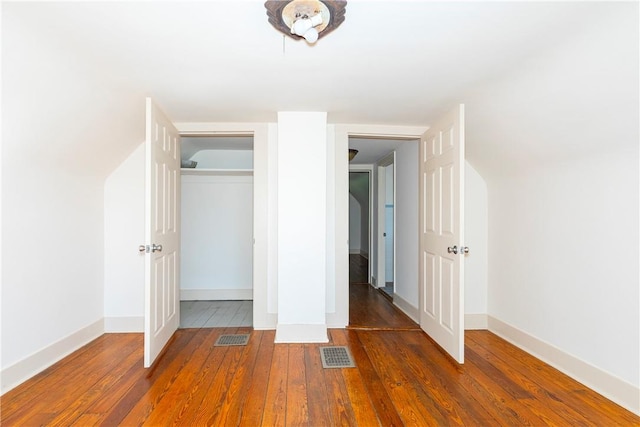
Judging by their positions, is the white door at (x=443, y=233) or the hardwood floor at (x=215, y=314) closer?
the white door at (x=443, y=233)

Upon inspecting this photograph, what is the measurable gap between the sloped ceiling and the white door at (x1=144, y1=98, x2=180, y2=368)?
33 centimetres

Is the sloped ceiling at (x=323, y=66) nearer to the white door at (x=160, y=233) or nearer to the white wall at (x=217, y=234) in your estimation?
the white door at (x=160, y=233)

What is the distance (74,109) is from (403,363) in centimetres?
297

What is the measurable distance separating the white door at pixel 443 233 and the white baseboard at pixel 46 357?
3036mm

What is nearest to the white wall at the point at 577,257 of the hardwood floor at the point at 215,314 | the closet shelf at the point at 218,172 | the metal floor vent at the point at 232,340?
the metal floor vent at the point at 232,340

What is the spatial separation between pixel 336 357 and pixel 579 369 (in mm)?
1684

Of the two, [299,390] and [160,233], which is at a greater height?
[160,233]

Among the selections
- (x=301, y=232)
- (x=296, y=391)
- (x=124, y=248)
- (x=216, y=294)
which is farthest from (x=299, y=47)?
(x=216, y=294)

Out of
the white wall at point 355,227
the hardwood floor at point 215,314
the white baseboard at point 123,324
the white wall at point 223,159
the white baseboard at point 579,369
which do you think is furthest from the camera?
the white wall at point 355,227

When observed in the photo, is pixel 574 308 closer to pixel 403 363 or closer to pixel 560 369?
pixel 560 369

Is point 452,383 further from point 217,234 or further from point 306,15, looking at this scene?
point 217,234

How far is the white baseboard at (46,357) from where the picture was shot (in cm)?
200

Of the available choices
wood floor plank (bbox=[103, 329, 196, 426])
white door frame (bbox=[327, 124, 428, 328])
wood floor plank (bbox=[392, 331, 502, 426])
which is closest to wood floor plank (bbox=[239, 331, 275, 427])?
wood floor plank (bbox=[103, 329, 196, 426])

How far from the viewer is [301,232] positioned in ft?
9.37
